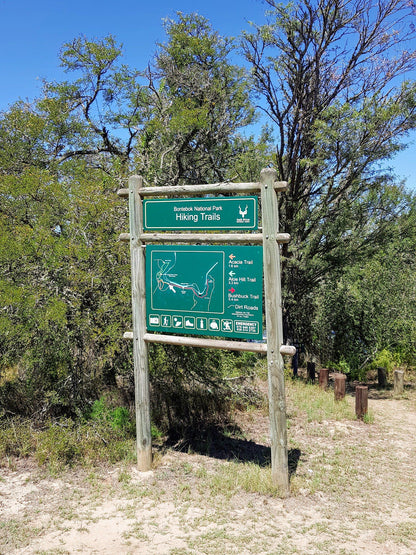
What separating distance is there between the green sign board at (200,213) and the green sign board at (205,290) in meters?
0.27

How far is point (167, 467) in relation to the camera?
19.5 ft

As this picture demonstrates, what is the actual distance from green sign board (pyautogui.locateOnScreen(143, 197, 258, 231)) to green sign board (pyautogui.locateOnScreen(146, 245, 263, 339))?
0.87 ft

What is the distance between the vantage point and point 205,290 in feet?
18.6

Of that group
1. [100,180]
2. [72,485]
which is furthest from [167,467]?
[100,180]

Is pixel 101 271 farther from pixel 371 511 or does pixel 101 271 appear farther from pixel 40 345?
pixel 371 511

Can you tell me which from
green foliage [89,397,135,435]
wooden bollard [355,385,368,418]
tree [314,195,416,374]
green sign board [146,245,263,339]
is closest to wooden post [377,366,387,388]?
tree [314,195,416,374]

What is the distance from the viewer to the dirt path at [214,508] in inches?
167

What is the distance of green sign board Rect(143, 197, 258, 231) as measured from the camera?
17.7ft

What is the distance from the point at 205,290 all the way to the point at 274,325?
96 cm

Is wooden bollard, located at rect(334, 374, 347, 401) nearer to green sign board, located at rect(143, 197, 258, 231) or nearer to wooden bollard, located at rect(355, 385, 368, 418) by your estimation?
wooden bollard, located at rect(355, 385, 368, 418)

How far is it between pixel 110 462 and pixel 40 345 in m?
1.99

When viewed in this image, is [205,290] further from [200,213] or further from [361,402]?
[361,402]

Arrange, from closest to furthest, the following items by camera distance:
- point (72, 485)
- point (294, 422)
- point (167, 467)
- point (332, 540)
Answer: point (332, 540) → point (72, 485) → point (167, 467) → point (294, 422)

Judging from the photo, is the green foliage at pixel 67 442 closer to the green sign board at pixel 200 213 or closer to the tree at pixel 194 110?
the green sign board at pixel 200 213
